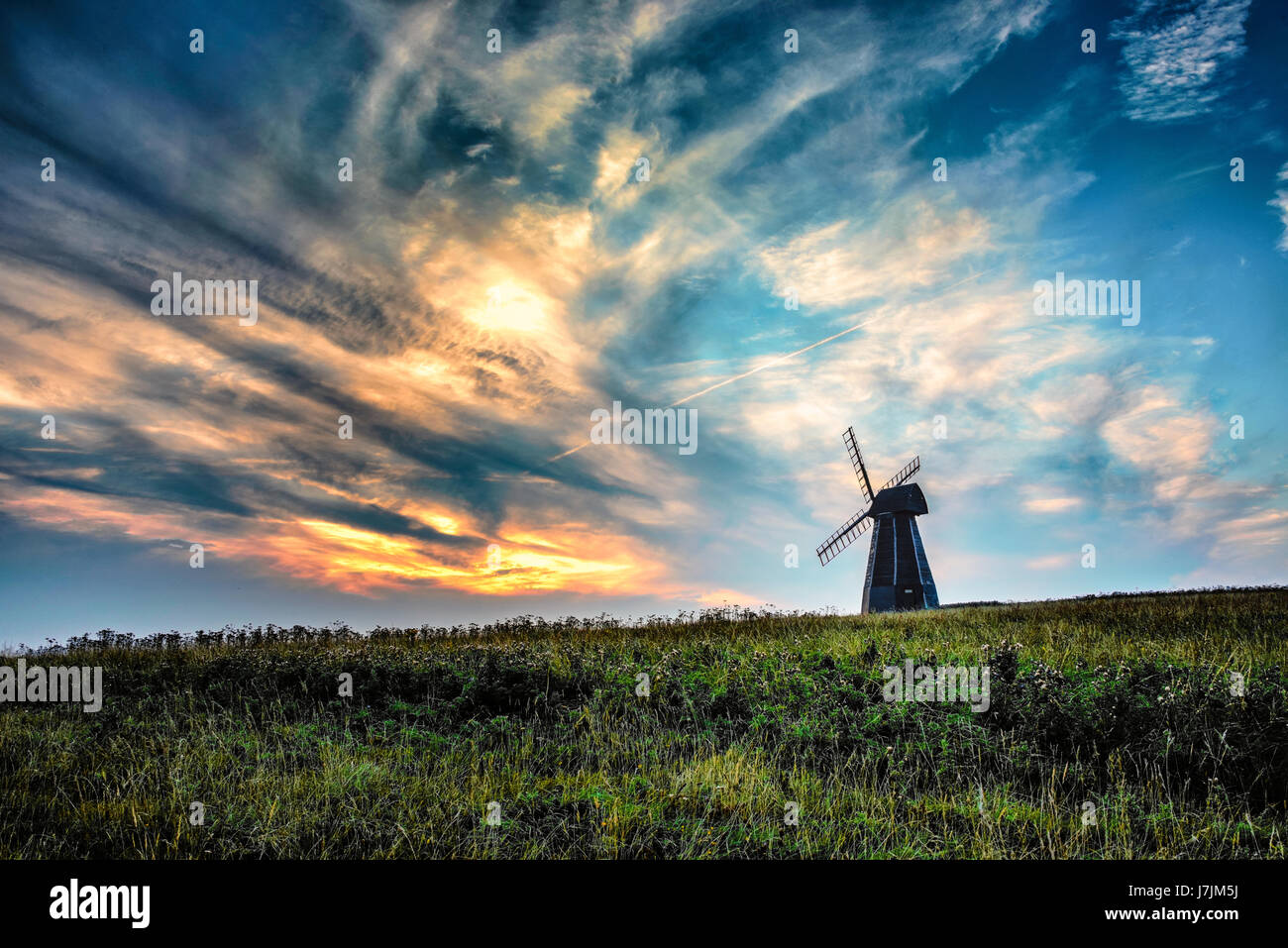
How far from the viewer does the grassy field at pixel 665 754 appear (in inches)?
269

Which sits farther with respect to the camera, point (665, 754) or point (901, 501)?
point (901, 501)

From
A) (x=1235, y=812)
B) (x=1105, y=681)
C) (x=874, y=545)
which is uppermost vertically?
(x=874, y=545)

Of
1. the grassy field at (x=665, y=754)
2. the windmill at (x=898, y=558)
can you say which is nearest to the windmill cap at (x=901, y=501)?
the windmill at (x=898, y=558)

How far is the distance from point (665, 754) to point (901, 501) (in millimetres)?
37775

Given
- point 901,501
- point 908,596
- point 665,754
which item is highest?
point 901,501

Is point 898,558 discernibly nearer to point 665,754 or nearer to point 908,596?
point 908,596

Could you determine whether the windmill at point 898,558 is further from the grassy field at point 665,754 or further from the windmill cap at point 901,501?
the grassy field at point 665,754

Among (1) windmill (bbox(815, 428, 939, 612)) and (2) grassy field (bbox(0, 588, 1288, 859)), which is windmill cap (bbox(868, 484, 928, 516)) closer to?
(1) windmill (bbox(815, 428, 939, 612))

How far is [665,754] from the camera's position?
938 cm

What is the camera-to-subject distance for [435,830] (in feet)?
22.3

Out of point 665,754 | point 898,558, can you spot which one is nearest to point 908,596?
point 898,558

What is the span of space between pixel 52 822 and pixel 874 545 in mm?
42601

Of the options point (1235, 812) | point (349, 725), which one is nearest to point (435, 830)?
point (349, 725)
